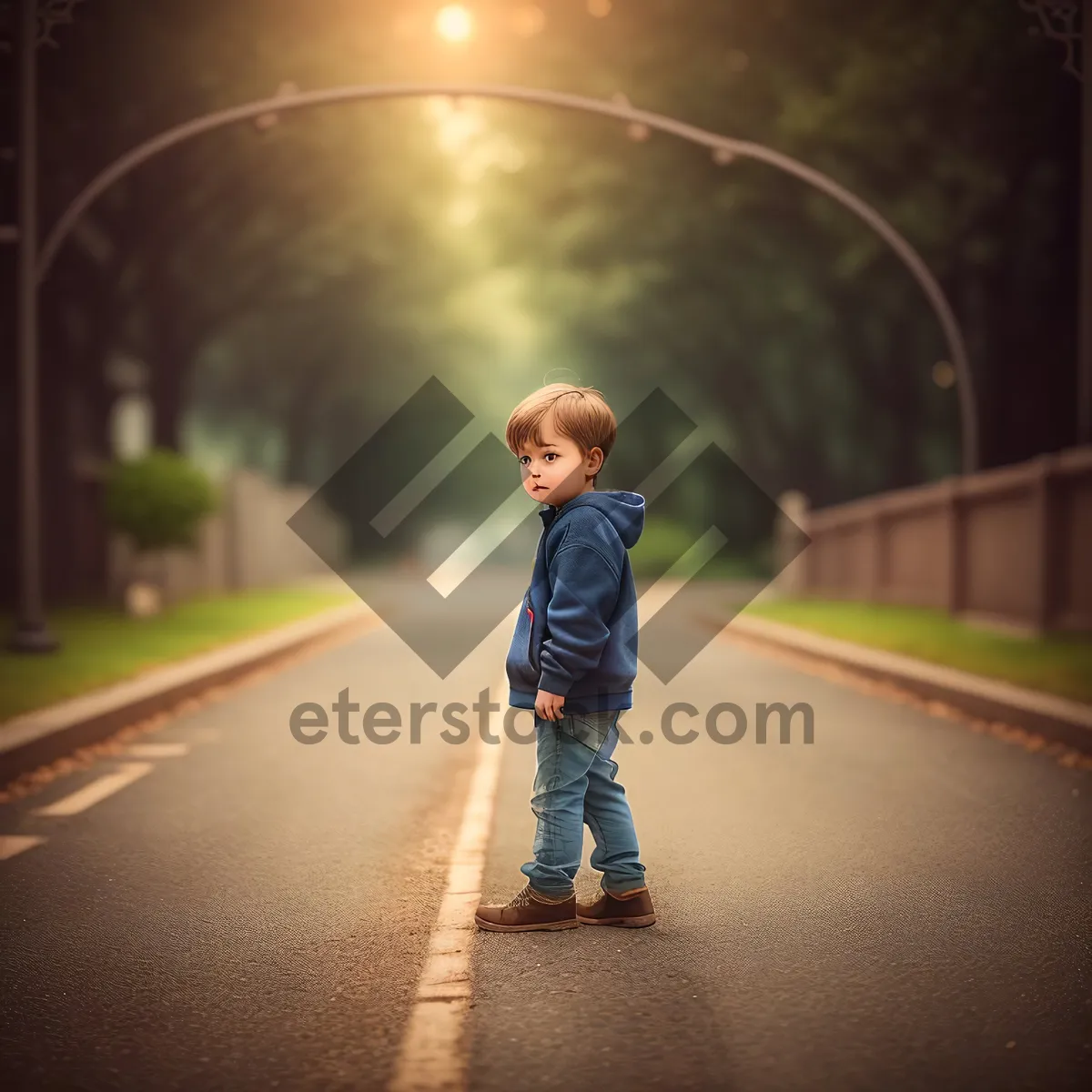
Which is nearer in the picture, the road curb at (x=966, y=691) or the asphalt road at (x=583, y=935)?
the asphalt road at (x=583, y=935)

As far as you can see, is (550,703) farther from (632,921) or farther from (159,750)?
(159,750)

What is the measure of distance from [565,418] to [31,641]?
10.6 meters

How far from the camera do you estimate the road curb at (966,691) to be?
8648 millimetres

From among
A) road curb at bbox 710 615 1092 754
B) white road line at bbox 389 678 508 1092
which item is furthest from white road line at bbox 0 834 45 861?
road curb at bbox 710 615 1092 754

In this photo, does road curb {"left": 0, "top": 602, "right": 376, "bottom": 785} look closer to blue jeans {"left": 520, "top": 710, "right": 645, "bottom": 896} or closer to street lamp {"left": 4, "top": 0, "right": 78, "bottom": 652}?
street lamp {"left": 4, "top": 0, "right": 78, "bottom": 652}

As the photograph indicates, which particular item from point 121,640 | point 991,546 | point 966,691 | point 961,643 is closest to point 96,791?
point 966,691

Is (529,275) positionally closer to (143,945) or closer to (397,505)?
(397,505)

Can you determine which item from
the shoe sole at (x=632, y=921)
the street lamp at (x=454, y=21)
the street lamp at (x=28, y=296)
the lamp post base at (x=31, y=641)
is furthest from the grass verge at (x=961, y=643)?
the street lamp at (x=28, y=296)

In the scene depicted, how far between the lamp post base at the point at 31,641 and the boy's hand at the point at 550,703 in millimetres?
10421

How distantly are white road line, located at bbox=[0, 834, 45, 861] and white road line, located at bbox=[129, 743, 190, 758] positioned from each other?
2317mm

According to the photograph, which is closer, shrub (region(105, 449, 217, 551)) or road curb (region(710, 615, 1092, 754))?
road curb (region(710, 615, 1092, 754))

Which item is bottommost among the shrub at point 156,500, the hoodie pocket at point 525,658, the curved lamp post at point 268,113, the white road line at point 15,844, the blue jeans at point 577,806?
the white road line at point 15,844

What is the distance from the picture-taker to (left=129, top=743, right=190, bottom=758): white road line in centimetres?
850

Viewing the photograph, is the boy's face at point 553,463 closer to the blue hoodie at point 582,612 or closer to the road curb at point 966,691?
the blue hoodie at point 582,612
